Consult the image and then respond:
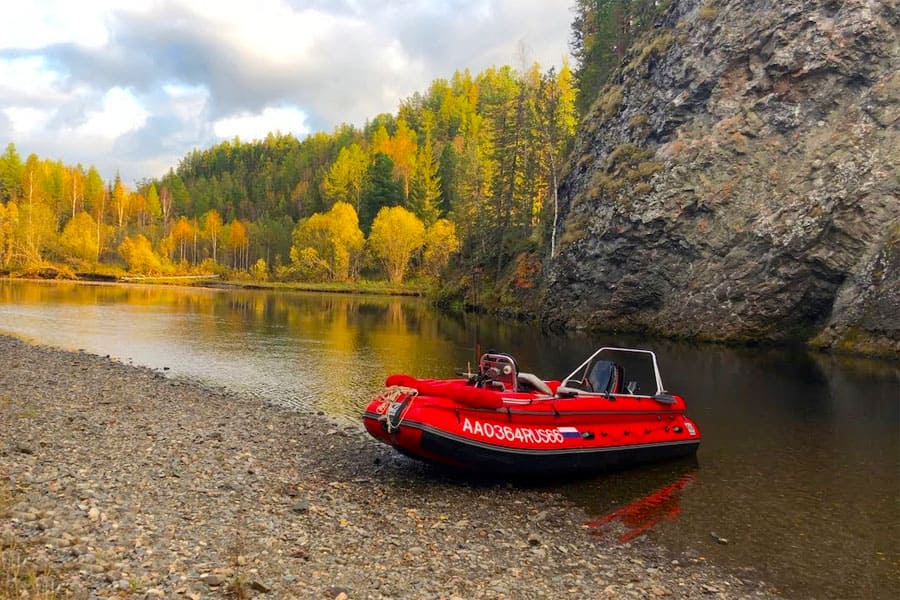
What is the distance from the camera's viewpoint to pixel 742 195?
38.1 metres

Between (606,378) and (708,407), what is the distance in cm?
761

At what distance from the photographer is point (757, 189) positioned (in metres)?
37.8

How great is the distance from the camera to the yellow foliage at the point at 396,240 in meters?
96.2

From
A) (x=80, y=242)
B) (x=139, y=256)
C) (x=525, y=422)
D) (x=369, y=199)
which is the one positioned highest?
(x=369, y=199)

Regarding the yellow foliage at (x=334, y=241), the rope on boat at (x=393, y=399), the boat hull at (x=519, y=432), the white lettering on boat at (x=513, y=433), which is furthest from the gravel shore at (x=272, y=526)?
the yellow foliage at (x=334, y=241)

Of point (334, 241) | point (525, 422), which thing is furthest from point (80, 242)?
point (525, 422)

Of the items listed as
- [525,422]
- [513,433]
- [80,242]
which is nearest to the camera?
[513,433]

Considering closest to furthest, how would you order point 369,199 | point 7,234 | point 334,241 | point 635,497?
point 635,497
point 7,234
point 334,241
point 369,199

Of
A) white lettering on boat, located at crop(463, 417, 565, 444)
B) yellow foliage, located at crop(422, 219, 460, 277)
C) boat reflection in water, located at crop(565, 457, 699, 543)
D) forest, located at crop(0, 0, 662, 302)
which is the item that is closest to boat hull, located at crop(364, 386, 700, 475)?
white lettering on boat, located at crop(463, 417, 565, 444)

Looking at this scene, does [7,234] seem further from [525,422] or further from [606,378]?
[525,422]

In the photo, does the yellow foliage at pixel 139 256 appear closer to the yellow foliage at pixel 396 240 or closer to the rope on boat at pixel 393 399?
the yellow foliage at pixel 396 240

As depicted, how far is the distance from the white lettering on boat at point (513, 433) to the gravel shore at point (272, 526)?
42.5 inches

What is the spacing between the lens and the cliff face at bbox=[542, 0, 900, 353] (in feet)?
111

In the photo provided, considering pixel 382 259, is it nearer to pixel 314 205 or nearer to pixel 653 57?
pixel 314 205
